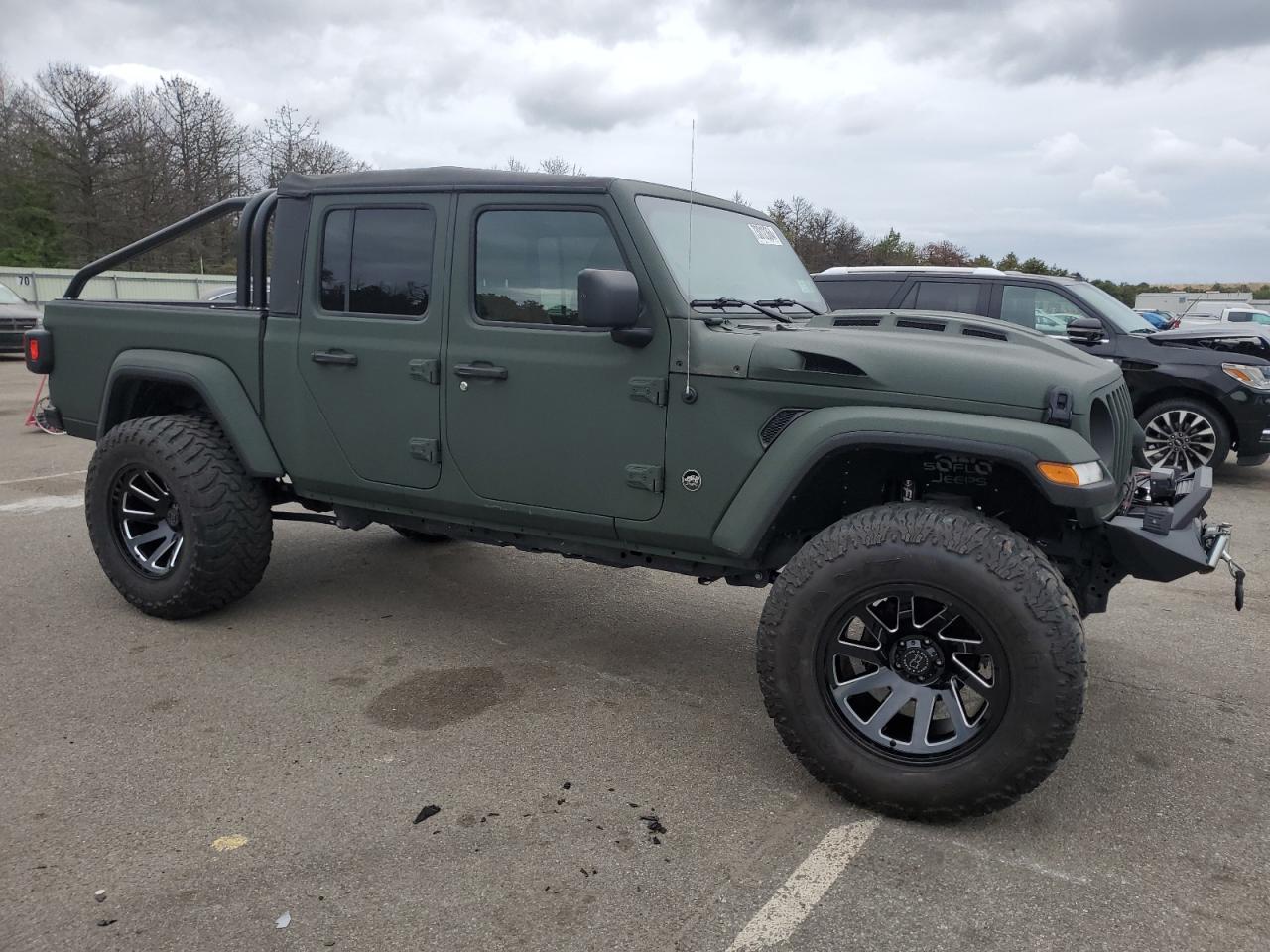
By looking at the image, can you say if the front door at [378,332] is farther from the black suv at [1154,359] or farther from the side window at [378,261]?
the black suv at [1154,359]

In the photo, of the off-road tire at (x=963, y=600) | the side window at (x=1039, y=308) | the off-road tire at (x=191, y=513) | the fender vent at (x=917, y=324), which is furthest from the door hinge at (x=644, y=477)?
the side window at (x=1039, y=308)

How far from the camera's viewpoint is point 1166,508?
3133mm

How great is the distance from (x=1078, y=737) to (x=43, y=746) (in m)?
3.65

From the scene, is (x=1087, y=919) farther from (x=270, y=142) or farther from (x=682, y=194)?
(x=270, y=142)

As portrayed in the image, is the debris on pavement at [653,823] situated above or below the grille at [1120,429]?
below

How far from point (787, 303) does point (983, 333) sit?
815 mm

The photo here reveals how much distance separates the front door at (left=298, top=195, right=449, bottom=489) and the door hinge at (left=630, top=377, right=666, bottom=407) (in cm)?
91

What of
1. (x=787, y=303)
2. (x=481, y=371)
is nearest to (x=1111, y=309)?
(x=787, y=303)

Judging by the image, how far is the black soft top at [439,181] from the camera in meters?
3.68

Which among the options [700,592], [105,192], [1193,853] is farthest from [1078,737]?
[105,192]

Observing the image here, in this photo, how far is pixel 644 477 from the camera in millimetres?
3451

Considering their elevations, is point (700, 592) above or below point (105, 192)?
below

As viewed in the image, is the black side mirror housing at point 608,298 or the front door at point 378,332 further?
the front door at point 378,332

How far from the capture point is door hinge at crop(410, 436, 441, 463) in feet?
12.9
